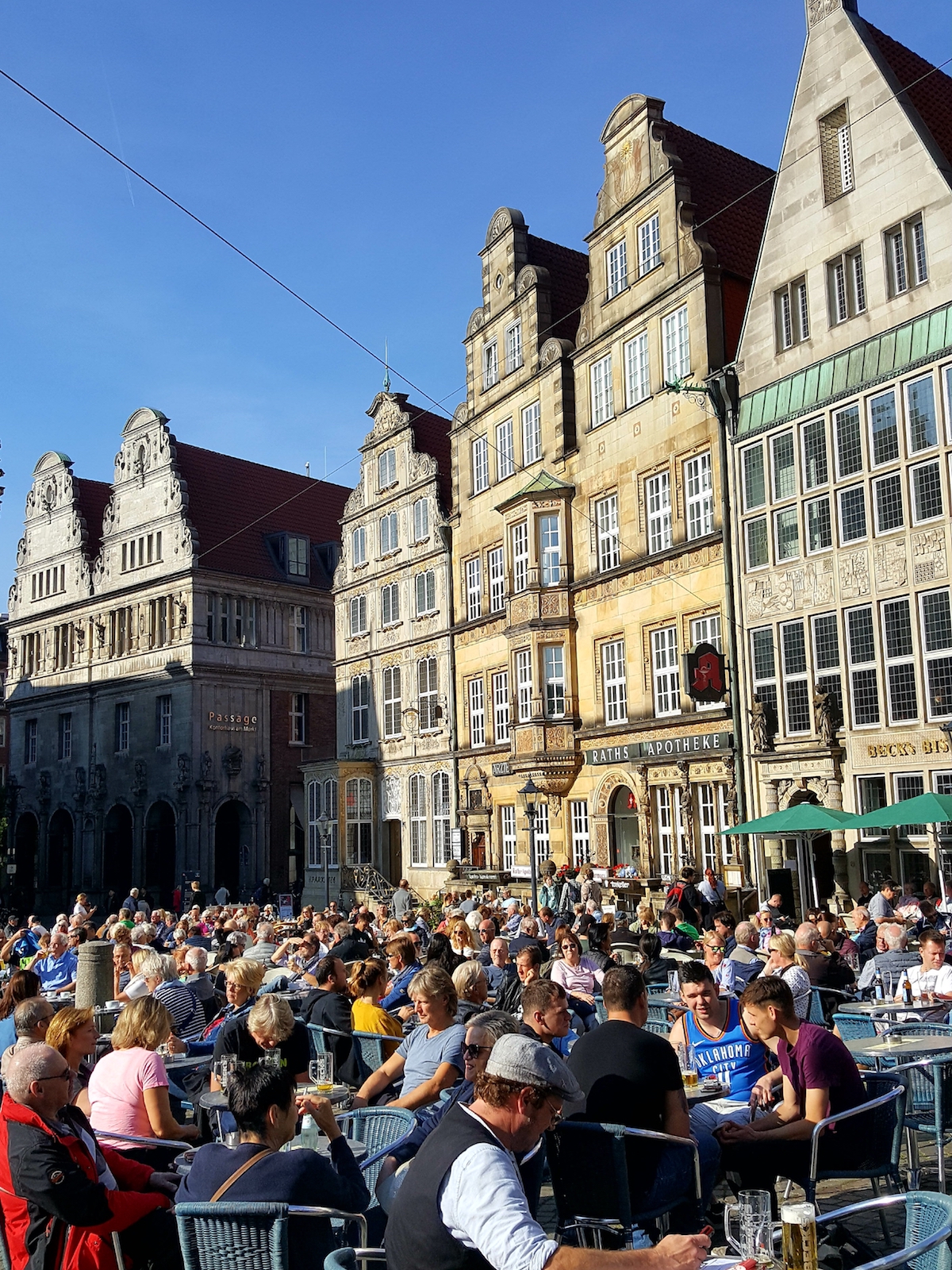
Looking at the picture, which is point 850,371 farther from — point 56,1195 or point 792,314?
point 56,1195

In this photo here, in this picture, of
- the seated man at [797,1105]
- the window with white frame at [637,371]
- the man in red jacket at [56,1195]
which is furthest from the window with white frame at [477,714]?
the man in red jacket at [56,1195]

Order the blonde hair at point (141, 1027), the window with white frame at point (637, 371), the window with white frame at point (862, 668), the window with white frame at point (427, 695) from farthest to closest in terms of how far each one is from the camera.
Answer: the window with white frame at point (427, 695) < the window with white frame at point (637, 371) < the window with white frame at point (862, 668) < the blonde hair at point (141, 1027)

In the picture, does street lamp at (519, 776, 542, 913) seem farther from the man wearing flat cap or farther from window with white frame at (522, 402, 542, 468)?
the man wearing flat cap

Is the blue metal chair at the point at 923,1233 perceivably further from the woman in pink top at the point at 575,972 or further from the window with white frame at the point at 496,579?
the window with white frame at the point at 496,579

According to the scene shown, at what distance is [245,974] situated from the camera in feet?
31.4

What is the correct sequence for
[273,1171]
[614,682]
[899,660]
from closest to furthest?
[273,1171] → [899,660] → [614,682]

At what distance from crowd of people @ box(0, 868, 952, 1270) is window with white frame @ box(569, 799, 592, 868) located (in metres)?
15.6

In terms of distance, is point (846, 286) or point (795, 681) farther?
point (795, 681)

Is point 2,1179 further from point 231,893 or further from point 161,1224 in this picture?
point 231,893

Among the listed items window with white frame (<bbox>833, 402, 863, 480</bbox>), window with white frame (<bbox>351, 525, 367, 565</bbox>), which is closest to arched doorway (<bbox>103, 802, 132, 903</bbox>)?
window with white frame (<bbox>351, 525, 367, 565</bbox>)

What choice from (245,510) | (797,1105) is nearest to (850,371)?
(797,1105)

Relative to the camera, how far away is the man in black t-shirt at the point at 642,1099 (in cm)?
586

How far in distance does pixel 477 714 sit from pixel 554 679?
4.45m

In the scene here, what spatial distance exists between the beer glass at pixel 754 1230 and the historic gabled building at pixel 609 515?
67.7 feet
